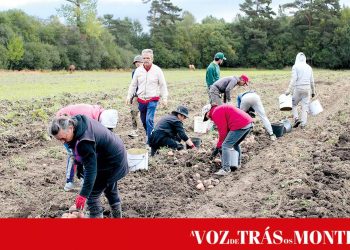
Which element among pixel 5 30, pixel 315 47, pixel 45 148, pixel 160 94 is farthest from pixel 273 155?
pixel 315 47

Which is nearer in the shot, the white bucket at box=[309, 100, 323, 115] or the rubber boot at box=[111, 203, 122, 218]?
the rubber boot at box=[111, 203, 122, 218]

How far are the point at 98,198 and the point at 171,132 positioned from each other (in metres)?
3.39

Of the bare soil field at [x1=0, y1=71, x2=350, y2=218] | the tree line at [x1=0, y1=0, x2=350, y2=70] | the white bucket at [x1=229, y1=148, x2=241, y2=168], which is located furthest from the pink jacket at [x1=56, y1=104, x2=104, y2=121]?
the tree line at [x1=0, y1=0, x2=350, y2=70]

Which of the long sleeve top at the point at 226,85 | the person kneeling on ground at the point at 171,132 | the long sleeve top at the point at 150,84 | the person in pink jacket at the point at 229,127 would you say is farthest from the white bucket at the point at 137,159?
the long sleeve top at the point at 226,85

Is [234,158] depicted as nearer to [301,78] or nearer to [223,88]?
[223,88]

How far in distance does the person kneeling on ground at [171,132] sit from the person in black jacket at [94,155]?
A: 118 inches

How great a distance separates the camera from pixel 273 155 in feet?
27.6

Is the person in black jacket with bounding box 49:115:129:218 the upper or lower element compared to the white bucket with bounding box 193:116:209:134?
upper

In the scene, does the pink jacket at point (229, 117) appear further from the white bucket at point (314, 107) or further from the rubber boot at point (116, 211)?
the white bucket at point (314, 107)

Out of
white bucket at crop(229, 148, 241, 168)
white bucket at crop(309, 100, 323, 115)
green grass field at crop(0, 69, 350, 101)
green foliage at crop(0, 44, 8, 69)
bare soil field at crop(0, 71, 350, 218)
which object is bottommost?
bare soil field at crop(0, 71, 350, 218)

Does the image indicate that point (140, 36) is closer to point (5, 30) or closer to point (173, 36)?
point (173, 36)

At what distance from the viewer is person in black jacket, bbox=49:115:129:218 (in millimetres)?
4148

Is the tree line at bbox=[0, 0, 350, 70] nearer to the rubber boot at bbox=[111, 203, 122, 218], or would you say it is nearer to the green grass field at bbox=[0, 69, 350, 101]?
the green grass field at bbox=[0, 69, 350, 101]

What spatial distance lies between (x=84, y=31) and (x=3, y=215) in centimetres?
5694
